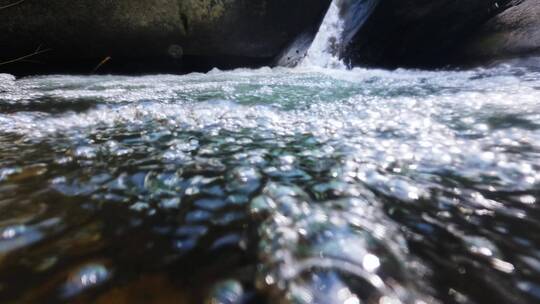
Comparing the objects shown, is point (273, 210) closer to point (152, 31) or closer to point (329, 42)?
point (152, 31)

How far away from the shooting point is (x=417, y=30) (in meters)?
6.79

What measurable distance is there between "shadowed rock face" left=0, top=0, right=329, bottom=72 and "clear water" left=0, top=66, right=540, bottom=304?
454 cm

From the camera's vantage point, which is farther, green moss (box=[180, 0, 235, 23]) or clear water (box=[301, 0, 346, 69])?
clear water (box=[301, 0, 346, 69])

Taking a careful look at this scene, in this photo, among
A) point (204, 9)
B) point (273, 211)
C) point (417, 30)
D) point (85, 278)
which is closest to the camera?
point (85, 278)

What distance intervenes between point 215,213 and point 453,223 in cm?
79

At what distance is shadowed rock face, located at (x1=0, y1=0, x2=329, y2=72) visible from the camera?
601 cm

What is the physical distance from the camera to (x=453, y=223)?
1.14 metres

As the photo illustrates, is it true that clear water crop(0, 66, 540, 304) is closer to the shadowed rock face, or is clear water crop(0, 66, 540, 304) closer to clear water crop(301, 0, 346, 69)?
the shadowed rock face

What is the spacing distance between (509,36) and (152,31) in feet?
21.4

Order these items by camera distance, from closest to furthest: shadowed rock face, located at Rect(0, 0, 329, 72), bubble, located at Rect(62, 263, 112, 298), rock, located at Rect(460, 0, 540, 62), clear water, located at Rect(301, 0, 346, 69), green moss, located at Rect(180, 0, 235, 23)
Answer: bubble, located at Rect(62, 263, 112, 298), rock, located at Rect(460, 0, 540, 62), shadowed rock face, located at Rect(0, 0, 329, 72), green moss, located at Rect(180, 0, 235, 23), clear water, located at Rect(301, 0, 346, 69)

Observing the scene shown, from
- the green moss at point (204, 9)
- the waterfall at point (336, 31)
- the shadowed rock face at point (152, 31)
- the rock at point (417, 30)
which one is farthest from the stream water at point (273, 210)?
the waterfall at point (336, 31)

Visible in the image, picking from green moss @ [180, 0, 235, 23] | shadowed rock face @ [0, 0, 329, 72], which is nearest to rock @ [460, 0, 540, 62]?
shadowed rock face @ [0, 0, 329, 72]

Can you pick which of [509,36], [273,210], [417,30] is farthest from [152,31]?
[273,210]

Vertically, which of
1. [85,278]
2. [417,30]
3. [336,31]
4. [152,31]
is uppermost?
[417,30]
